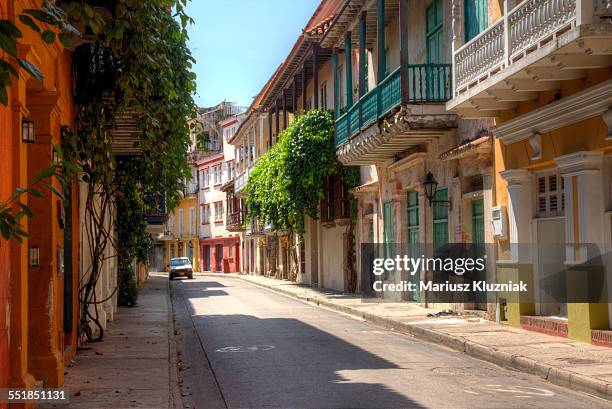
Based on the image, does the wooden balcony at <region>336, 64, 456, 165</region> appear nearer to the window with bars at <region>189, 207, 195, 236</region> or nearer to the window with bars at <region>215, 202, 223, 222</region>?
the window with bars at <region>215, 202, 223, 222</region>

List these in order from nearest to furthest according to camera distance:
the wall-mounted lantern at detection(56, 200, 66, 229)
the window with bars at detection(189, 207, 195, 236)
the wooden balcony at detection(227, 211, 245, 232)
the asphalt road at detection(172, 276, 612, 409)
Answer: the asphalt road at detection(172, 276, 612, 409)
the wall-mounted lantern at detection(56, 200, 66, 229)
the wooden balcony at detection(227, 211, 245, 232)
the window with bars at detection(189, 207, 195, 236)

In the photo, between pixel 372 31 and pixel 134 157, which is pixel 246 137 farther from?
pixel 134 157

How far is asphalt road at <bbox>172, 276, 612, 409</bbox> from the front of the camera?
817cm

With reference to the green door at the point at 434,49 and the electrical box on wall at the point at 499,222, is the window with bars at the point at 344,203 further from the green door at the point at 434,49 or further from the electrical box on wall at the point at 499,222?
the electrical box on wall at the point at 499,222

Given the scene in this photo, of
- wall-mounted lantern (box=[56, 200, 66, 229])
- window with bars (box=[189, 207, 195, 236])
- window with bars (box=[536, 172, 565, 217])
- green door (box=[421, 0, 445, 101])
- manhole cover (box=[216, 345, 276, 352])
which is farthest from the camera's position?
window with bars (box=[189, 207, 195, 236])

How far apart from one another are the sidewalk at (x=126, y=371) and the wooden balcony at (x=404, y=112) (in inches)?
259

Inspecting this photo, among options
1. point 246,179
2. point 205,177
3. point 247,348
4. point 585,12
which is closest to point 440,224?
point 247,348

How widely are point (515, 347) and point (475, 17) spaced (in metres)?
7.09

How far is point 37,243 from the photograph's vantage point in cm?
852

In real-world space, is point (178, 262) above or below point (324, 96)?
below

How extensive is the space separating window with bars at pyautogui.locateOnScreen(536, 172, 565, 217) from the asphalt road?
299 centimetres

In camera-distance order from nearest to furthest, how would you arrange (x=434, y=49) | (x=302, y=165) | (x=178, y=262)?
1. (x=434, y=49)
2. (x=302, y=165)
3. (x=178, y=262)

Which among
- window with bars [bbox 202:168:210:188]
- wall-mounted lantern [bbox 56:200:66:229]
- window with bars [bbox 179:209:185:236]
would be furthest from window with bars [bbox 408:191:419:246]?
window with bars [bbox 179:209:185:236]

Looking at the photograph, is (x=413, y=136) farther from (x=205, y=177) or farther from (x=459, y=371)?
(x=205, y=177)
